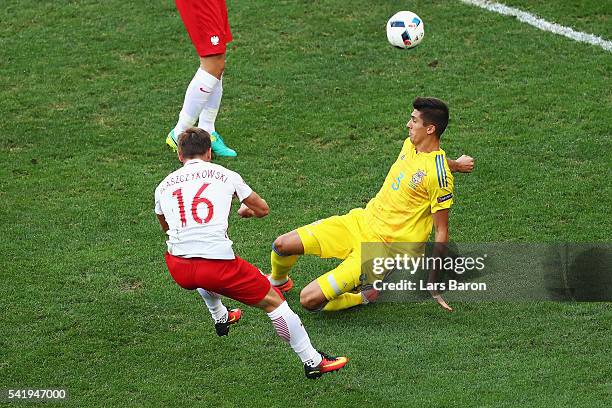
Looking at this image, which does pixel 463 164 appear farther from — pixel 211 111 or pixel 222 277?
pixel 211 111

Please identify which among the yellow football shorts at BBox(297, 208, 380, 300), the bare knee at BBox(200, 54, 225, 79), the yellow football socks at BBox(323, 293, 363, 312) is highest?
the bare knee at BBox(200, 54, 225, 79)

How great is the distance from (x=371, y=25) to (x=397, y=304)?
495 cm

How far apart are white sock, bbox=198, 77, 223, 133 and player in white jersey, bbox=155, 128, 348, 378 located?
306 cm

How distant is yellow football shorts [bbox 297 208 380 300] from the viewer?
825 cm

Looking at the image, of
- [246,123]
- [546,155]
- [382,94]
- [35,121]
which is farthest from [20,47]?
[546,155]

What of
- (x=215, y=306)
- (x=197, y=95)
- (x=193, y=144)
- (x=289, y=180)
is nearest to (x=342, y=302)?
(x=215, y=306)

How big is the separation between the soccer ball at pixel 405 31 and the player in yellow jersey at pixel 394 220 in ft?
7.23

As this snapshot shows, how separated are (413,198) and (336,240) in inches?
25.1

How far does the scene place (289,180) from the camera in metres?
10.2

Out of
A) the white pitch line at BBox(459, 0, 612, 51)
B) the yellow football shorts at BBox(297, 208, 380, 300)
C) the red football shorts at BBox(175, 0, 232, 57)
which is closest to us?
the yellow football shorts at BBox(297, 208, 380, 300)

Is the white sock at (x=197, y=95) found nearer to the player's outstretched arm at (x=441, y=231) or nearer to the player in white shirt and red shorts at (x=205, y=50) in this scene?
the player in white shirt and red shorts at (x=205, y=50)

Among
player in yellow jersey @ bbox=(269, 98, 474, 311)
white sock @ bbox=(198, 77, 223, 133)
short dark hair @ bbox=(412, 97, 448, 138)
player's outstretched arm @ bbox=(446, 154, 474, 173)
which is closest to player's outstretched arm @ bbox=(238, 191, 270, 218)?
player in yellow jersey @ bbox=(269, 98, 474, 311)

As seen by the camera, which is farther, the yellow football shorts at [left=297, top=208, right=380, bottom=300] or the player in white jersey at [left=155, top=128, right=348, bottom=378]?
the yellow football shorts at [left=297, top=208, right=380, bottom=300]

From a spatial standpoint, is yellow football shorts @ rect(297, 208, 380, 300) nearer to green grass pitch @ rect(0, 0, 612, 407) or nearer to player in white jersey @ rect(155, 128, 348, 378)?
green grass pitch @ rect(0, 0, 612, 407)
